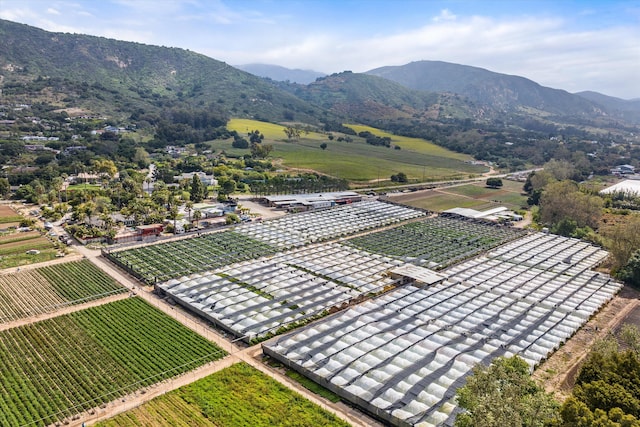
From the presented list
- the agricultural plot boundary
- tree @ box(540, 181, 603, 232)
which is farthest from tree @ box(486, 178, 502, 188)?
the agricultural plot boundary

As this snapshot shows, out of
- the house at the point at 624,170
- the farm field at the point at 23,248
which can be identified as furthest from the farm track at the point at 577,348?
the house at the point at 624,170

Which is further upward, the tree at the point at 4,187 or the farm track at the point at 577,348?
the tree at the point at 4,187

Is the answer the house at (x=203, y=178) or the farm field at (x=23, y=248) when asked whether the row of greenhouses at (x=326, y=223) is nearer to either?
the farm field at (x=23, y=248)

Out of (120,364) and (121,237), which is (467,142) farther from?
(120,364)

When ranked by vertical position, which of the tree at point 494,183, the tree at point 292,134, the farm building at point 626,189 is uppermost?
the tree at point 292,134

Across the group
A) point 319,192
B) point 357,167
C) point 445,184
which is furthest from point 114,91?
point 445,184

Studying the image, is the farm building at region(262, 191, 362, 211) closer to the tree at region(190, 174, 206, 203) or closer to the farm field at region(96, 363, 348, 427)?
the tree at region(190, 174, 206, 203)

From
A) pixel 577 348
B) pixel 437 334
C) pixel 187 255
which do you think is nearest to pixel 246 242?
pixel 187 255
